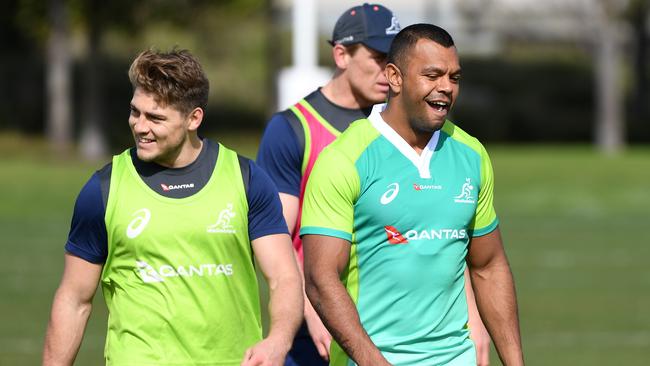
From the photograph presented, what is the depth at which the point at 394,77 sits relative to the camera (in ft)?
19.9

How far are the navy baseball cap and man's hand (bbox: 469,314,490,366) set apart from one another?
1484 mm

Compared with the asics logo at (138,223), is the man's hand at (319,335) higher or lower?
lower

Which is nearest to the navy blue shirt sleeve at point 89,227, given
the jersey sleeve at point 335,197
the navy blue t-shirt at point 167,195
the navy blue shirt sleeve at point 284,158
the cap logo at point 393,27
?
the navy blue t-shirt at point 167,195

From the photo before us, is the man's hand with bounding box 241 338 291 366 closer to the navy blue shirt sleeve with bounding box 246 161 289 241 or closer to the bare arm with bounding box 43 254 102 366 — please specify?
the navy blue shirt sleeve with bounding box 246 161 289 241

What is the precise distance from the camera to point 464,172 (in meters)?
6.12

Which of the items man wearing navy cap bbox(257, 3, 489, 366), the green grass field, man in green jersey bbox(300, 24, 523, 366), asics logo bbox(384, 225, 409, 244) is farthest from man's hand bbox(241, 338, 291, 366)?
the green grass field

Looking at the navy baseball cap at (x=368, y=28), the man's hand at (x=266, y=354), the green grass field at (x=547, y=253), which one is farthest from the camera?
the green grass field at (x=547, y=253)

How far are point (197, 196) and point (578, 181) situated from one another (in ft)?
101

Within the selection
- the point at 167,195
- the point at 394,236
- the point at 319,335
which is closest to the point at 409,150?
the point at 394,236

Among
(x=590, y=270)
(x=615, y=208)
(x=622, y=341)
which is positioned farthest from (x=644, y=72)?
(x=622, y=341)

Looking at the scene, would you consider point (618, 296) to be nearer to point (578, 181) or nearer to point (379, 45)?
point (379, 45)

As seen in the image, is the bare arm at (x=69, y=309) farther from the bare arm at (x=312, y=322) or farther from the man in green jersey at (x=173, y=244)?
the bare arm at (x=312, y=322)

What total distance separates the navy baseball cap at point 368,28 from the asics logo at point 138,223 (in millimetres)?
1866

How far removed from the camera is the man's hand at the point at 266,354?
580 centimetres
